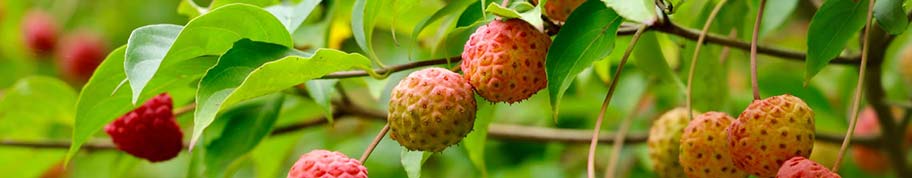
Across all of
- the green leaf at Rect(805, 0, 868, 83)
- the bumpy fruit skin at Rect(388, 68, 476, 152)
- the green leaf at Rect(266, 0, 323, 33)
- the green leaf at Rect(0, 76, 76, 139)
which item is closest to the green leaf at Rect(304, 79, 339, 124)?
the green leaf at Rect(266, 0, 323, 33)

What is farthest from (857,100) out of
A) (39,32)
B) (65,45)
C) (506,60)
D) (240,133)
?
(65,45)

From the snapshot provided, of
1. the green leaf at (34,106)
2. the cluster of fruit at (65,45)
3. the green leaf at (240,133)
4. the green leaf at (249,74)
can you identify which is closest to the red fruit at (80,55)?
the cluster of fruit at (65,45)

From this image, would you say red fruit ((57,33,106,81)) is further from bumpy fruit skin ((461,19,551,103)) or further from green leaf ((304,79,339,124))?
bumpy fruit skin ((461,19,551,103))

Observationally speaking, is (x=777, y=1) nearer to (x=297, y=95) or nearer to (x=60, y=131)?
(x=297, y=95)

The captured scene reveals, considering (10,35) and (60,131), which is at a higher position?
(60,131)

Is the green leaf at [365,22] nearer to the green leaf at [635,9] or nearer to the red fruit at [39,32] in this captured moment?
the green leaf at [635,9]

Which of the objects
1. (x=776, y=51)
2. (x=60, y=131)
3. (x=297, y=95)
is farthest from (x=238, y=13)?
(x=60, y=131)
